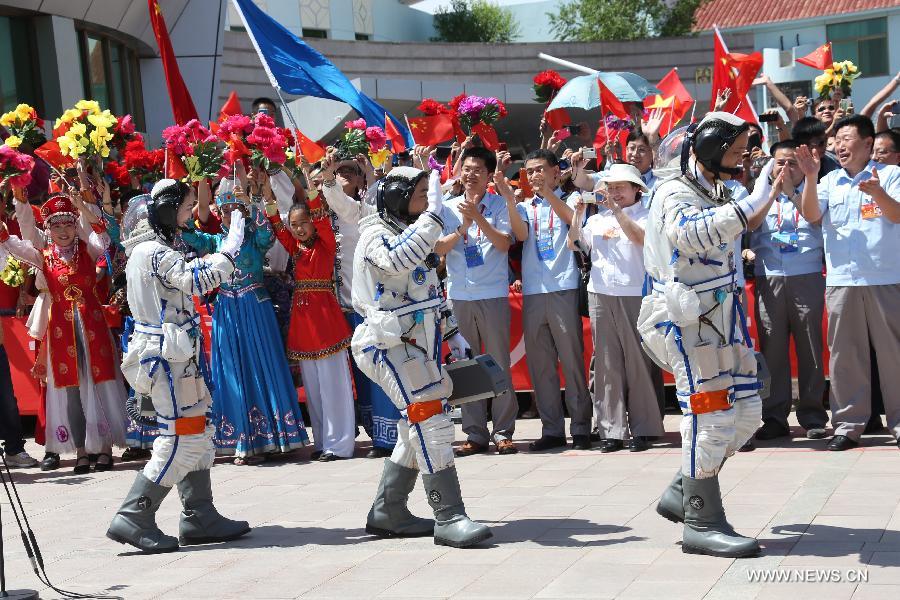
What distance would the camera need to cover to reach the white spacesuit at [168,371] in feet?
21.4

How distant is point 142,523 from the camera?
257 inches

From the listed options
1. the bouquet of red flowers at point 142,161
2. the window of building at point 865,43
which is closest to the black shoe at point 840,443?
the bouquet of red flowers at point 142,161

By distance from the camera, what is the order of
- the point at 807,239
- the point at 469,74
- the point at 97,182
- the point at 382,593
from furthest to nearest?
1. the point at 469,74
2. the point at 97,182
3. the point at 807,239
4. the point at 382,593

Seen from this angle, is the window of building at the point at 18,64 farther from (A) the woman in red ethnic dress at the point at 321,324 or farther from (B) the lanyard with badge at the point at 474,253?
(B) the lanyard with badge at the point at 474,253

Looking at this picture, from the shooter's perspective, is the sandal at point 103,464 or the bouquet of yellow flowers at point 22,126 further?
the sandal at point 103,464

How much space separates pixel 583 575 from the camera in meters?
5.45

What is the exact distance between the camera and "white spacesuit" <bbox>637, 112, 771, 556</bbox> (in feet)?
18.6

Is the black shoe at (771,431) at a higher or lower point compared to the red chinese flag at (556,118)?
lower

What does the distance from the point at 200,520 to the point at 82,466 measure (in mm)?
3144

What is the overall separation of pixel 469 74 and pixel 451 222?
116 ft

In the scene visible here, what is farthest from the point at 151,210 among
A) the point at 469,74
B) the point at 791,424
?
the point at 469,74

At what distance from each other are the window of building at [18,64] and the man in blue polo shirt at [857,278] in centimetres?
1311

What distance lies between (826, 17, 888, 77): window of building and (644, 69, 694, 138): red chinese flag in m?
39.1

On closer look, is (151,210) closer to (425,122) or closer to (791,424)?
(425,122)
